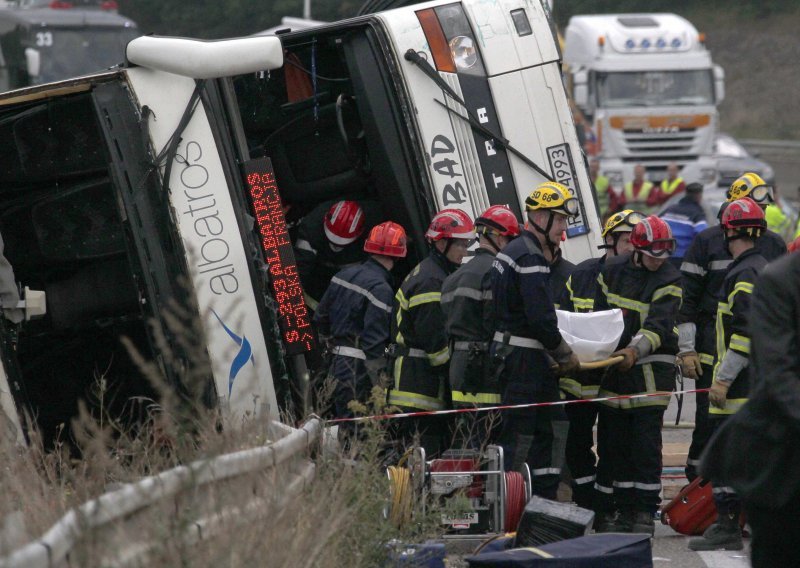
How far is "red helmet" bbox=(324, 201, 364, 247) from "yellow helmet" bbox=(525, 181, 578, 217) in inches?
54.9

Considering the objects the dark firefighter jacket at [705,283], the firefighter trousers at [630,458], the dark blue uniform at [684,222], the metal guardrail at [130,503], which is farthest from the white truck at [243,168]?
the dark blue uniform at [684,222]

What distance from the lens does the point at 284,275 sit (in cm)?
745

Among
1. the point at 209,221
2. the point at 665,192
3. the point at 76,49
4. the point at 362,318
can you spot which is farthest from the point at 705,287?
the point at 76,49

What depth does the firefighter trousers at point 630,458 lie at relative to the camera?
7414mm

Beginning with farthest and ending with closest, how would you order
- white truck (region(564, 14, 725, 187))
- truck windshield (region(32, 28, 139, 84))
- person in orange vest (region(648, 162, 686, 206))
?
1. white truck (region(564, 14, 725, 187))
2. truck windshield (region(32, 28, 139, 84))
3. person in orange vest (region(648, 162, 686, 206))

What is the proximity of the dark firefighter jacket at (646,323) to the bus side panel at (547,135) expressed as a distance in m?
0.71

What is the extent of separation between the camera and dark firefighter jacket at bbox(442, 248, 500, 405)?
24.4 feet

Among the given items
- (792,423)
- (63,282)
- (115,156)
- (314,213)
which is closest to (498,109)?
(314,213)

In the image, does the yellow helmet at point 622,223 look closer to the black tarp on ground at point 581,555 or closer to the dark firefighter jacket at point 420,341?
the dark firefighter jacket at point 420,341

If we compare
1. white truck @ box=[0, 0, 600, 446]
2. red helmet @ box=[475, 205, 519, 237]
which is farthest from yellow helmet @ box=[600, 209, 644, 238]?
red helmet @ box=[475, 205, 519, 237]

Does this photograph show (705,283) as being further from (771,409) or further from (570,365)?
(771,409)

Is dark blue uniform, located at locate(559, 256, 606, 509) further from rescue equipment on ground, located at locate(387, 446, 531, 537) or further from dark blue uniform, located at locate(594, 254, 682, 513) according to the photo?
rescue equipment on ground, located at locate(387, 446, 531, 537)

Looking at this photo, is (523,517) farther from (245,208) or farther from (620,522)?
(245,208)

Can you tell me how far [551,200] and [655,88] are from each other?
17763 mm
